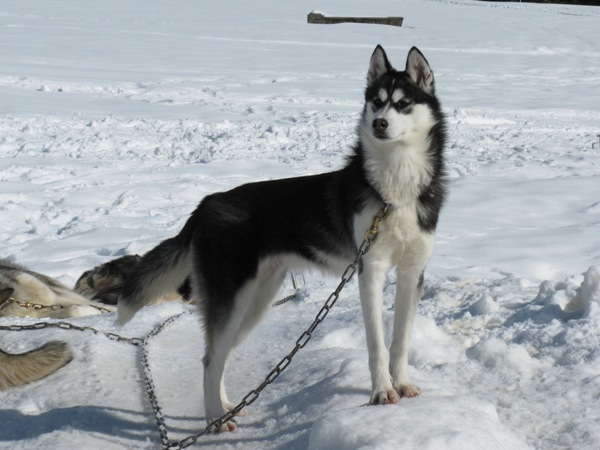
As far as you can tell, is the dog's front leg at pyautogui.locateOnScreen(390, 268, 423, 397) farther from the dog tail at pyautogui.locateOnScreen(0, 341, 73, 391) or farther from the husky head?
the dog tail at pyautogui.locateOnScreen(0, 341, 73, 391)

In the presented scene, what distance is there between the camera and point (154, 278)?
13.3ft

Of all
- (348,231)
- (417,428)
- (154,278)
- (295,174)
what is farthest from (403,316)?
(295,174)

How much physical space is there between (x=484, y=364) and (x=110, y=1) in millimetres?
28370

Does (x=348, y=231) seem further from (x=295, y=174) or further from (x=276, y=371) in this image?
(x=295, y=174)

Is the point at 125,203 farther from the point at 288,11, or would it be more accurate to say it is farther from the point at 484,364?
the point at 288,11

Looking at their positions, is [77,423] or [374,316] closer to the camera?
[374,316]

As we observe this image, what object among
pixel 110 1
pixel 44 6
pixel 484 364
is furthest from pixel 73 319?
pixel 110 1

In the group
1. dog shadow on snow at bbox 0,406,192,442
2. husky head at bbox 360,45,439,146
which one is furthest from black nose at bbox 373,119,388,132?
dog shadow on snow at bbox 0,406,192,442

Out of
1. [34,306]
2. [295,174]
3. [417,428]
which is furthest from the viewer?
[295,174]

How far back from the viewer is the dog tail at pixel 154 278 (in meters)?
4.04

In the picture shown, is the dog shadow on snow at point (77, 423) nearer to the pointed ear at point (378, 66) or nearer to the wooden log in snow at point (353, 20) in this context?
the pointed ear at point (378, 66)

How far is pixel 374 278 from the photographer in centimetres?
354

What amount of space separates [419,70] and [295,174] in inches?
250

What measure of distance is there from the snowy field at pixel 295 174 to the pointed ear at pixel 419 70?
A: 1.21m
